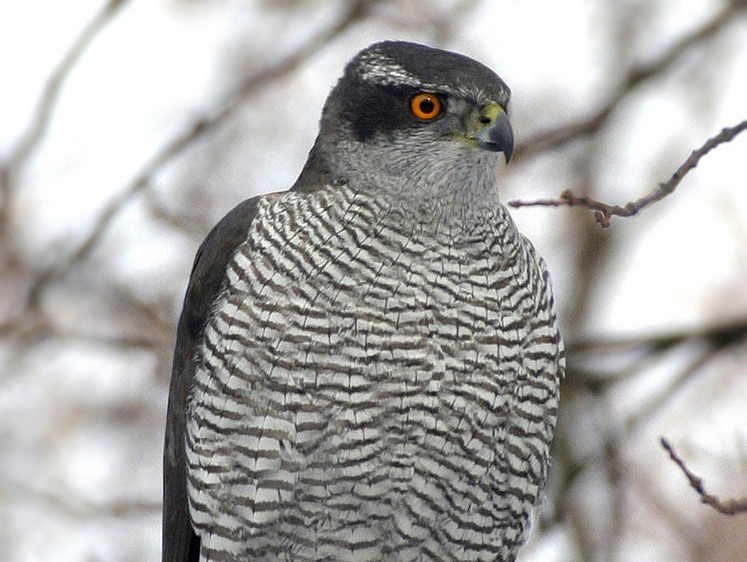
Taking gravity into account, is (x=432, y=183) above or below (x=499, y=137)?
below

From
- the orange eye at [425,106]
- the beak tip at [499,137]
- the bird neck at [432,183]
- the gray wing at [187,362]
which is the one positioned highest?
the orange eye at [425,106]

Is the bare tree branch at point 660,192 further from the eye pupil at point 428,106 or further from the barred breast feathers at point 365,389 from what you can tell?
the eye pupil at point 428,106

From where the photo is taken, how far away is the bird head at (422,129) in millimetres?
4602

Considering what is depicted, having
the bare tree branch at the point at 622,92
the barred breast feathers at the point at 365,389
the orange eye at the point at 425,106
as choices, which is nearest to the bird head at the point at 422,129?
the orange eye at the point at 425,106

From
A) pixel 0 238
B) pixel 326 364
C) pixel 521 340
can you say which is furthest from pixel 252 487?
pixel 0 238

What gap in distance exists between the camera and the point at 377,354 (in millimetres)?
4320

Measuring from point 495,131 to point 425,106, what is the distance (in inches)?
13.6

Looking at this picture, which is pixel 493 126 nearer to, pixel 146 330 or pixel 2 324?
pixel 146 330

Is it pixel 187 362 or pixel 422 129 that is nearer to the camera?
pixel 422 129

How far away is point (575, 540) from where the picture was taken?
6.77 metres

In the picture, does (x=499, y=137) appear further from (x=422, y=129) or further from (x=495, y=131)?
(x=422, y=129)

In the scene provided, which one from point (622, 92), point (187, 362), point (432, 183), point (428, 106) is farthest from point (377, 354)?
point (622, 92)

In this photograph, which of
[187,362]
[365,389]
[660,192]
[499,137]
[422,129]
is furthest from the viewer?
[187,362]

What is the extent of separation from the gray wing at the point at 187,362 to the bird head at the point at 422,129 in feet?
1.72
